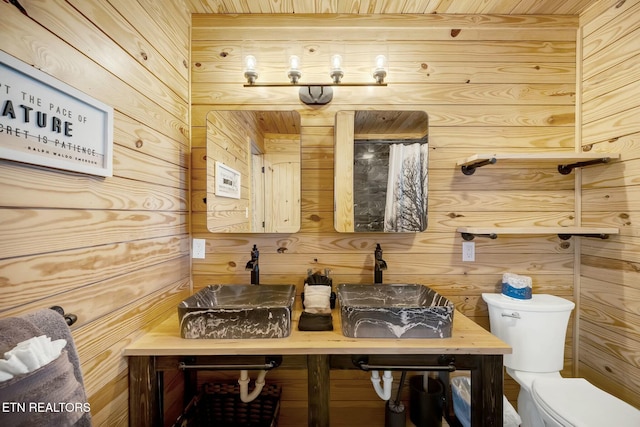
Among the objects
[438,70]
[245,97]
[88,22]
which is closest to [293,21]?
[245,97]

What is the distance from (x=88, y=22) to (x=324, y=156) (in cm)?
115

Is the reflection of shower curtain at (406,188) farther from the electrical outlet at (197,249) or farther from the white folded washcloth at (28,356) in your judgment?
the white folded washcloth at (28,356)

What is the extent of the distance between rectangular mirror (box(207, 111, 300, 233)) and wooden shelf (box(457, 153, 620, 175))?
100 cm

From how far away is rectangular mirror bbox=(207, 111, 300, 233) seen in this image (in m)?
1.62

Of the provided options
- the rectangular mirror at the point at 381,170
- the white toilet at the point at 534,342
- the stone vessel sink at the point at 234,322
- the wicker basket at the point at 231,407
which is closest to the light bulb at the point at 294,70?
the rectangular mirror at the point at 381,170

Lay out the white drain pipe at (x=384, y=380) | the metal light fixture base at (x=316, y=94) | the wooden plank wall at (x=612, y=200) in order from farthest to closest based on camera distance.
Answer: the metal light fixture base at (x=316, y=94)
the wooden plank wall at (x=612, y=200)
the white drain pipe at (x=384, y=380)

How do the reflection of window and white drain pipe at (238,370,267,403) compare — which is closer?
white drain pipe at (238,370,267,403)

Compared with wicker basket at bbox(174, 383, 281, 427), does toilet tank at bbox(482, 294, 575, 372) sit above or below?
above

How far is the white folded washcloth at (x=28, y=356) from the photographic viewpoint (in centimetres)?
56

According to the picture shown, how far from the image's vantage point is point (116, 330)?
3.57 feet

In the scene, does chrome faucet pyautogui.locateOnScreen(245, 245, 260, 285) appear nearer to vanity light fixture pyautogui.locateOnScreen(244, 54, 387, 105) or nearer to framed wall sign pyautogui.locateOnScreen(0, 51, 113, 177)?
framed wall sign pyautogui.locateOnScreen(0, 51, 113, 177)

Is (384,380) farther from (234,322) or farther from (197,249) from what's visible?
(197,249)

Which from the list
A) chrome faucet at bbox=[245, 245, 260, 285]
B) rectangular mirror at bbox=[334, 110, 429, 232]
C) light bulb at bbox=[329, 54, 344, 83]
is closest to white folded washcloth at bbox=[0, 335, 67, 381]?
chrome faucet at bbox=[245, 245, 260, 285]

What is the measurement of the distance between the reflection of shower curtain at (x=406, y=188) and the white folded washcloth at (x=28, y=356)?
56.3 inches
